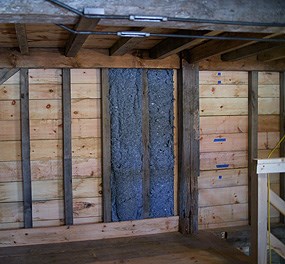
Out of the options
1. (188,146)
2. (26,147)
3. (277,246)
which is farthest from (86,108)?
(277,246)

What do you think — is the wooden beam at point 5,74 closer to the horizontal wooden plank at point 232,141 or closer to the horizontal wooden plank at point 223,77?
the horizontal wooden plank at point 223,77

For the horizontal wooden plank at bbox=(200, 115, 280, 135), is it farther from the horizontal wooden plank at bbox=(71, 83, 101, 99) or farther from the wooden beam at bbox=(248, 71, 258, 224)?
the horizontal wooden plank at bbox=(71, 83, 101, 99)

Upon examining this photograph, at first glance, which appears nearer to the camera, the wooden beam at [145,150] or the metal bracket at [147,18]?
the metal bracket at [147,18]

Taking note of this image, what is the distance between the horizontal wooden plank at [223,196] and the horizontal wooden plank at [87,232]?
0.38 meters

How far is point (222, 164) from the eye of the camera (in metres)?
4.09

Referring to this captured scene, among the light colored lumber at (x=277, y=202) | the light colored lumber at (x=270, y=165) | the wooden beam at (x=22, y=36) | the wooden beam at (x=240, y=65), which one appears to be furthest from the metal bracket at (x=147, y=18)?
the wooden beam at (x=240, y=65)

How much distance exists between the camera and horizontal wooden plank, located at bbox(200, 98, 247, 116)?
4.00m

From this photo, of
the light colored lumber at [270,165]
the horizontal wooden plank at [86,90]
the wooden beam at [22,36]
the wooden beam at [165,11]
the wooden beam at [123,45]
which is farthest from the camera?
the horizontal wooden plank at [86,90]

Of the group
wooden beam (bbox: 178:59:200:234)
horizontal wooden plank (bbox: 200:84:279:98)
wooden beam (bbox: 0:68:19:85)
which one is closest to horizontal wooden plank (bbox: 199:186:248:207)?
wooden beam (bbox: 178:59:200:234)

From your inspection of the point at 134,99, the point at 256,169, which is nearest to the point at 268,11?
the point at 256,169

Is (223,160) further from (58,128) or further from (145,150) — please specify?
(58,128)

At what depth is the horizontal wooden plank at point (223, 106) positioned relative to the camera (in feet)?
13.1

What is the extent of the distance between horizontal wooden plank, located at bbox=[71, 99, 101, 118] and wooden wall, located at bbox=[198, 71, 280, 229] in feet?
3.43

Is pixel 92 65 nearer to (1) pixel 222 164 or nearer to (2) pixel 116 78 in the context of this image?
(2) pixel 116 78
